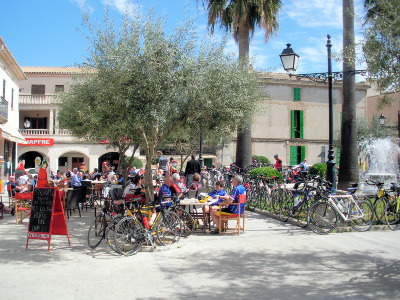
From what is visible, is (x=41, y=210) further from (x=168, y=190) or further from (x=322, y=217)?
(x=322, y=217)

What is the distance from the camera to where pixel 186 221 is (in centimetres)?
902

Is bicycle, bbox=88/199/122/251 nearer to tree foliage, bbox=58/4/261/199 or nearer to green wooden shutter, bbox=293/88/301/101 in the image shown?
tree foliage, bbox=58/4/261/199

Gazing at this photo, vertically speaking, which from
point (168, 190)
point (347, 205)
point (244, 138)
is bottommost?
point (347, 205)

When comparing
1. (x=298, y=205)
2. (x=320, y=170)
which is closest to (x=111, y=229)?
(x=298, y=205)

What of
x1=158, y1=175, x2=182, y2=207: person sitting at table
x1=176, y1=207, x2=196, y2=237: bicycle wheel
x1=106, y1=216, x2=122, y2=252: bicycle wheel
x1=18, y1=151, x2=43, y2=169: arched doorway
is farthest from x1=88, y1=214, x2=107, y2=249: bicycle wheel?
x1=18, y1=151, x2=43, y2=169: arched doorway

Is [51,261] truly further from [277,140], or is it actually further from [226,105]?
[277,140]

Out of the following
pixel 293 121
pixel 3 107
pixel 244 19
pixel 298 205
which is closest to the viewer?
pixel 298 205

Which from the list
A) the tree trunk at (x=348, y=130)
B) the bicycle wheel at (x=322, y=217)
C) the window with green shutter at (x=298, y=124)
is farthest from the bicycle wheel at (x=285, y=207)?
the window with green shutter at (x=298, y=124)

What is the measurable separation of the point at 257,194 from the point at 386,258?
5.99 m

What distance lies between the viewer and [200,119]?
337 inches

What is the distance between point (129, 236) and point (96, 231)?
38.2 inches

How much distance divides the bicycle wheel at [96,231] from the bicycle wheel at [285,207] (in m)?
4.83

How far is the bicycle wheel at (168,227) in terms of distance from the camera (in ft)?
25.5

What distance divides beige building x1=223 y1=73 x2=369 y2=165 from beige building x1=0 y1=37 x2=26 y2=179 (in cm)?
1725
